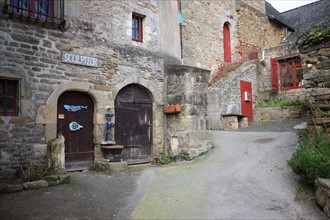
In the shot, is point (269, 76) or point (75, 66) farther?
point (269, 76)

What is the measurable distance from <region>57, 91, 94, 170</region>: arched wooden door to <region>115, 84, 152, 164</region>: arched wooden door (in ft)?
2.68

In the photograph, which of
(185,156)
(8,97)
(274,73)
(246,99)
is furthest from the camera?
(274,73)

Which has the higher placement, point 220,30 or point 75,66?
point 220,30

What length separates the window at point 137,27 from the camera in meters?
8.51

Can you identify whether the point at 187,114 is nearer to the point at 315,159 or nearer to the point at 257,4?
the point at 315,159

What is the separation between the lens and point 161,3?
9117 millimetres

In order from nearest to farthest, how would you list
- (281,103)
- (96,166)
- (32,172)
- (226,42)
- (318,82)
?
(32,172) → (318,82) → (96,166) → (281,103) → (226,42)

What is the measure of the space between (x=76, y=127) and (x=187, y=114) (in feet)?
10.3

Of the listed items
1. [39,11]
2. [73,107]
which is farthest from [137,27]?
[73,107]

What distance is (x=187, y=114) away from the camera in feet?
27.3

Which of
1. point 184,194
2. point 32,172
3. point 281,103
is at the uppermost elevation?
point 281,103

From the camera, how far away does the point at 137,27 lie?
28.2 ft

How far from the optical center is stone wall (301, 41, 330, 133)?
5.56 meters

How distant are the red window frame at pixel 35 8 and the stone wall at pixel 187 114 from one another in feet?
12.1
